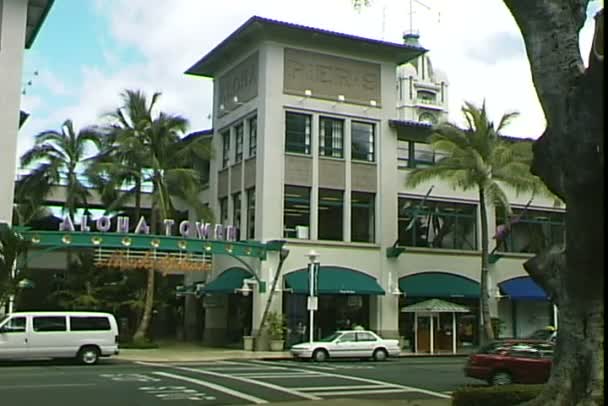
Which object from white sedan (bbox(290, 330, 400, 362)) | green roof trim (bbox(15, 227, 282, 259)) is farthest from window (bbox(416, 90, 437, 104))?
white sedan (bbox(290, 330, 400, 362))

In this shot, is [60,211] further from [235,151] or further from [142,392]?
[142,392]

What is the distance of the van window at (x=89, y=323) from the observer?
1147 inches

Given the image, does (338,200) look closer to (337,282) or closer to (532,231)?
(337,282)

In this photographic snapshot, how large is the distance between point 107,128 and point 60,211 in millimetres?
11639

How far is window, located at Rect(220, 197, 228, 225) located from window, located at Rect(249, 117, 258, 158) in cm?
411

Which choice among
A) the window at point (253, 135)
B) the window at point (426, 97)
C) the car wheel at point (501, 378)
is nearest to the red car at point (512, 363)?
the car wheel at point (501, 378)

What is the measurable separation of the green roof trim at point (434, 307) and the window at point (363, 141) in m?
7.86

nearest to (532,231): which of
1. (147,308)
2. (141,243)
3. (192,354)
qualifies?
(192,354)

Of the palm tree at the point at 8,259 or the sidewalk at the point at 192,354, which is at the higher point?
the palm tree at the point at 8,259

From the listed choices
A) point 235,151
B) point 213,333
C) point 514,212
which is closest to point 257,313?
point 213,333

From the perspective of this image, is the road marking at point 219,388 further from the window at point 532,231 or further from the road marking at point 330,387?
the window at point 532,231

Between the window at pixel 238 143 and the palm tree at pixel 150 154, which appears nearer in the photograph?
the palm tree at pixel 150 154

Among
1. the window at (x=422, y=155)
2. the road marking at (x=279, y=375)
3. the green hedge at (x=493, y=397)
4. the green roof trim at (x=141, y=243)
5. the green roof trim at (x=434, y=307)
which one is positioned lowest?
the road marking at (x=279, y=375)

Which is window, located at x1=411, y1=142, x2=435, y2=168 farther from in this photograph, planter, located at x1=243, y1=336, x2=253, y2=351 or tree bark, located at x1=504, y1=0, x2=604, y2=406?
tree bark, located at x1=504, y1=0, x2=604, y2=406
